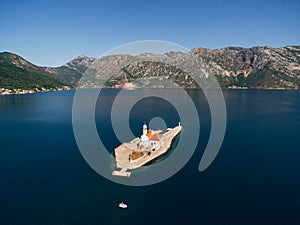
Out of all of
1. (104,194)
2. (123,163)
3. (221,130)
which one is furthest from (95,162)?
(221,130)

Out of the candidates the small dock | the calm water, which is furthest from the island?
the calm water

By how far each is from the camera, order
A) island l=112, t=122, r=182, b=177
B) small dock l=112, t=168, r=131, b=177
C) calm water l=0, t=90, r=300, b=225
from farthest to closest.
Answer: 1. island l=112, t=122, r=182, b=177
2. small dock l=112, t=168, r=131, b=177
3. calm water l=0, t=90, r=300, b=225

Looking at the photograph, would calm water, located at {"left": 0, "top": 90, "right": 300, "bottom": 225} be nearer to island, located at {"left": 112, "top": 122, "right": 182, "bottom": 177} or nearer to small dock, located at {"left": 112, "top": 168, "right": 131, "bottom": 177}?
small dock, located at {"left": 112, "top": 168, "right": 131, "bottom": 177}

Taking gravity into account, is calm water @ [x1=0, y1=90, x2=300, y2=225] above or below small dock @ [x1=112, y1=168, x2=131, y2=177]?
below

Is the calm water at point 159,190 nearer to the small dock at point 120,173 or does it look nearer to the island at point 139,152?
the small dock at point 120,173

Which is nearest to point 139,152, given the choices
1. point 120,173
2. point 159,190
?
point 120,173

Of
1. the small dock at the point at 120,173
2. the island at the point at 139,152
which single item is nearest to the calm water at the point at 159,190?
the small dock at the point at 120,173

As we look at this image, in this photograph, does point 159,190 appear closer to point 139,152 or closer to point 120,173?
point 120,173

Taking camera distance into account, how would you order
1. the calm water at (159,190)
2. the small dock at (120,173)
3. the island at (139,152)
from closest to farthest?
the calm water at (159,190) < the small dock at (120,173) < the island at (139,152)
